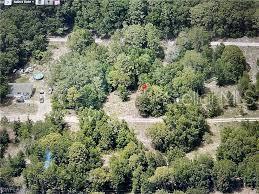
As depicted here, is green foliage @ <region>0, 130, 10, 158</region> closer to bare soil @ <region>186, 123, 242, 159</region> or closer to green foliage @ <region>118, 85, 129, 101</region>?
green foliage @ <region>118, 85, 129, 101</region>

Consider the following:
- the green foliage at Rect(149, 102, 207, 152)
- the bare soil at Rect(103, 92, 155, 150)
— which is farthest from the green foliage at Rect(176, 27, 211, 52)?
the green foliage at Rect(149, 102, 207, 152)

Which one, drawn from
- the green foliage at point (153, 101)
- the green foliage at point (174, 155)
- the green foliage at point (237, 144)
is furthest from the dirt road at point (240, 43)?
the green foliage at point (174, 155)

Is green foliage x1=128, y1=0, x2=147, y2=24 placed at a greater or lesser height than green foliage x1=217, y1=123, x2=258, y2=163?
greater

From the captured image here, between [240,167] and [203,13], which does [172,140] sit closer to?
[240,167]

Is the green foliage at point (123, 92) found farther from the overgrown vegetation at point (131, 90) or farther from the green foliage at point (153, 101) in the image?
the green foliage at point (153, 101)

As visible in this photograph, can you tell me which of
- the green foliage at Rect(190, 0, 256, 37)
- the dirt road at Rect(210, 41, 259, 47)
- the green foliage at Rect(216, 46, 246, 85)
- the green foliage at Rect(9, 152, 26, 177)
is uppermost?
the green foliage at Rect(190, 0, 256, 37)

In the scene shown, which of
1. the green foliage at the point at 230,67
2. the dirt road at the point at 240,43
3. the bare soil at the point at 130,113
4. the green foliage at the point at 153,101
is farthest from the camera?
the dirt road at the point at 240,43

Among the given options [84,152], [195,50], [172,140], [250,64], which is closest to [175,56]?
[195,50]

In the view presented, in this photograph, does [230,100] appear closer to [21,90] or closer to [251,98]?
[251,98]
